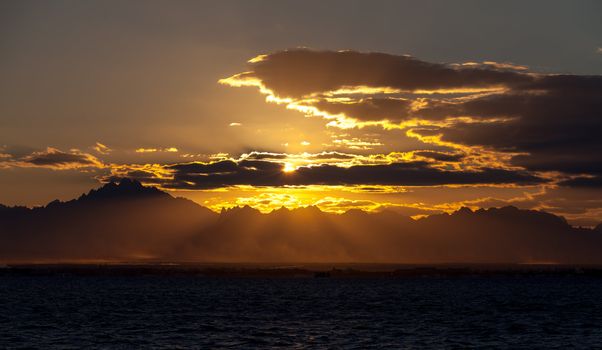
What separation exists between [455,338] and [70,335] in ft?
149

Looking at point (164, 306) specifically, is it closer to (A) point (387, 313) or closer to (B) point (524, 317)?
(A) point (387, 313)


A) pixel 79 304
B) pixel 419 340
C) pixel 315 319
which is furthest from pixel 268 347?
pixel 79 304

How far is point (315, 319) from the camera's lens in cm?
11594

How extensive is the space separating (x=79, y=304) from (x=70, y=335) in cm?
6520

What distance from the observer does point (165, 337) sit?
3524 inches

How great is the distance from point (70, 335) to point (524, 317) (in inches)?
2758

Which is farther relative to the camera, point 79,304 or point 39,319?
point 79,304

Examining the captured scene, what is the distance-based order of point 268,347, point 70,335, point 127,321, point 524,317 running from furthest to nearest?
point 524,317, point 127,321, point 70,335, point 268,347

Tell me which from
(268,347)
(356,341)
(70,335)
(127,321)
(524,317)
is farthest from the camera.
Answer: (524,317)

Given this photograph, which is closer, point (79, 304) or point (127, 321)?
point (127, 321)

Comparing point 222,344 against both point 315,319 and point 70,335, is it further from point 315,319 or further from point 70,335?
point 315,319

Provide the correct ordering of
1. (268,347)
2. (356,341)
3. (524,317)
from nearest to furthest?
(268,347)
(356,341)
(524,317)

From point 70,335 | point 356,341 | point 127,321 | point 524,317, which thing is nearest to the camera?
point 356,341

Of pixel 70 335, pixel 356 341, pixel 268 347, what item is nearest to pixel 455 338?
pixel 356 341
